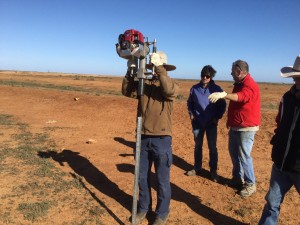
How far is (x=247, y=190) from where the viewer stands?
4.81m

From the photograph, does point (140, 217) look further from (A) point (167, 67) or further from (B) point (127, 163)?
(B) point (127, 163)

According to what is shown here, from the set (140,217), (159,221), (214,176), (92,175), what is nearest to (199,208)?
(159,221)

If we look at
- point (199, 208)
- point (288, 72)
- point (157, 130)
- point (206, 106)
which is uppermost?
point (288, 72)

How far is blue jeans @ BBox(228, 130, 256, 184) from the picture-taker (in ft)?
15.0

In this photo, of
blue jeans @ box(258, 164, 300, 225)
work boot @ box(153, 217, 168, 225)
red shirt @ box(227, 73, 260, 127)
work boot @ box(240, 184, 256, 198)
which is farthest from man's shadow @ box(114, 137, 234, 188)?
blue jeans @ box(258, 164, 300, 225)

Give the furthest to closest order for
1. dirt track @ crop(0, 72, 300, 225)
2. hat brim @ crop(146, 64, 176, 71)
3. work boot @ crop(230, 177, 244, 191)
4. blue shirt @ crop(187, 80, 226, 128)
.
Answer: blue shirt @ crop(187, 80, 226, 128)
work boot @ crop(230, 177, 244, 191)
dirt track @ crop(0, 72, 300, 225)
hat brim @ crop(146, 64, 176, 71)

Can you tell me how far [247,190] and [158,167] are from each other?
1.84 meters

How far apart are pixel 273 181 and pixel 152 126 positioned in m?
1.43

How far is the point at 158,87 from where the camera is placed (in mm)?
3627

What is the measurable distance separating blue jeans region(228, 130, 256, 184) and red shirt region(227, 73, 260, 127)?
0.17m

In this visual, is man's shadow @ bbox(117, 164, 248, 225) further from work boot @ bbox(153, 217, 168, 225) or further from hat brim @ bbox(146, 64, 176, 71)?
hat brim @ bbox(146, 64, 176, 71)

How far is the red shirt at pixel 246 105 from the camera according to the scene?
4.36 metres

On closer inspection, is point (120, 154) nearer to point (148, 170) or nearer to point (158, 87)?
point (148, 170)

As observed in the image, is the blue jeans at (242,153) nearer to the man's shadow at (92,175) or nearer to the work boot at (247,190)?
Result: the work boot at (247,190)
